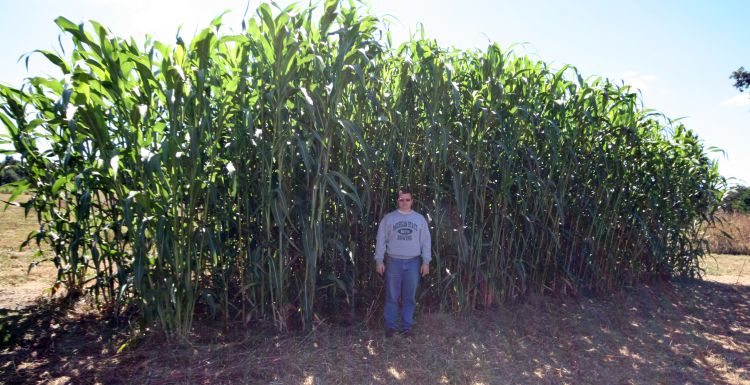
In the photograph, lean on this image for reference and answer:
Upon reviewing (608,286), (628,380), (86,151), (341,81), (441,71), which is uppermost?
(441,71)

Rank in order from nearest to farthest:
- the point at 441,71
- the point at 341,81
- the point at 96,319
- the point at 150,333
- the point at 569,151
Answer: the point at 341,81 → the point at 150,333 → the point at 441,71 → the point at 96,319 → the point at 569,151

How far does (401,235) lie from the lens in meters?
3.61

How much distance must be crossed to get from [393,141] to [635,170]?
113 inches

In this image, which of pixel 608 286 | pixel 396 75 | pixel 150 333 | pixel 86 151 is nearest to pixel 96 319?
pixel 150 333

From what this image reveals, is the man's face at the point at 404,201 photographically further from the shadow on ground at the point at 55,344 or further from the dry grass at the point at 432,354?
the shadow on ground at the point at 55,344

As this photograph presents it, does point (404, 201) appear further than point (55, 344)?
Yes

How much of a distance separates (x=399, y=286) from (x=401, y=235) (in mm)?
398

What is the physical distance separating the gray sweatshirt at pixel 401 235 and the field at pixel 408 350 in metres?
0.63

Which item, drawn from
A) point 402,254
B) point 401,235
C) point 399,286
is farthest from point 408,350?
point 401,235

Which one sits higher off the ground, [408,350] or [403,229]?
[403,229]

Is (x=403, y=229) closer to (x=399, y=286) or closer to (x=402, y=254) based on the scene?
(x=402, y=254)

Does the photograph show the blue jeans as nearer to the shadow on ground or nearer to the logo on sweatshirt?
the logo on sweatshirt

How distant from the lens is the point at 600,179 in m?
4.75

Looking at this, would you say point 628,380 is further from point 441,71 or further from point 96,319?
point 96,319
